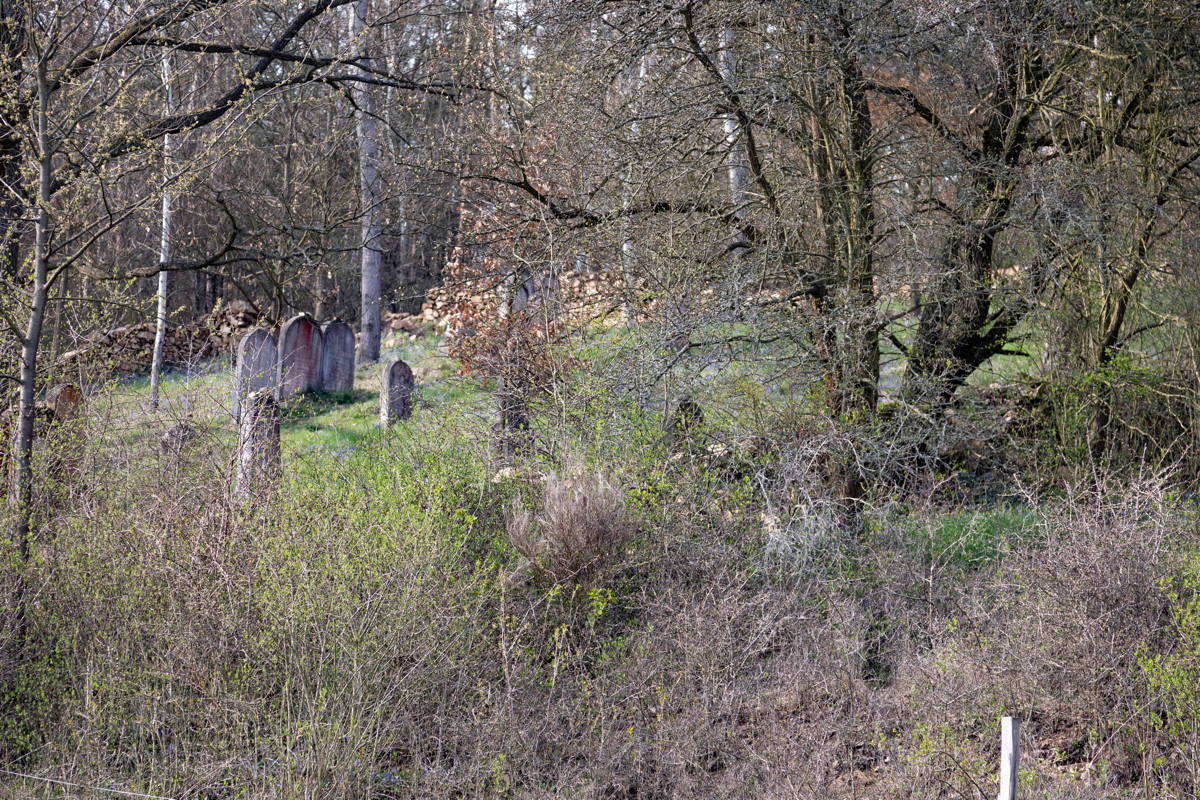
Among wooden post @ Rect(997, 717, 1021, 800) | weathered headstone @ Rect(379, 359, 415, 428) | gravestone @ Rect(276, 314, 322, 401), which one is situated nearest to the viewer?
wooden post @ Rect(997, 717, 1021, 800)

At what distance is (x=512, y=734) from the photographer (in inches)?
179

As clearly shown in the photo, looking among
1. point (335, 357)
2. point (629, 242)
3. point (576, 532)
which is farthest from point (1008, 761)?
point (335, 357)

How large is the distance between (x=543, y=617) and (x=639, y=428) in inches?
62.2

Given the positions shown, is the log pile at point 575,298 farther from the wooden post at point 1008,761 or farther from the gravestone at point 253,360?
the wooden post at point 1008,761

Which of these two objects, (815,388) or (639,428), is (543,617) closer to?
(639,428)

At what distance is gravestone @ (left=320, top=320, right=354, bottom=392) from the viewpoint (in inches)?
518

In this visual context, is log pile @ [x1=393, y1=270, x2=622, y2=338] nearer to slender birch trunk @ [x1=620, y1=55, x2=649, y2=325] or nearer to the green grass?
slender birch trunk @ [x1=620, y1=55, x2=649, y2=325]

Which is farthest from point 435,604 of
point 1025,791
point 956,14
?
point 956,14

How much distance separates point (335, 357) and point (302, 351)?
0.48m

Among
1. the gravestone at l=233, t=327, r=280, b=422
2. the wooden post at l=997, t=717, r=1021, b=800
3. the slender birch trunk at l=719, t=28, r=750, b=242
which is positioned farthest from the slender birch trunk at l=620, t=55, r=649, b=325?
the wooden post at l=997, t=717, r=1021, b=800

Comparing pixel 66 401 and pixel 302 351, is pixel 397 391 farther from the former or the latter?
pixel 66 401

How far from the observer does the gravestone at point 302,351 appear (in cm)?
1266

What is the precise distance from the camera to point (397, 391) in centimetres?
993

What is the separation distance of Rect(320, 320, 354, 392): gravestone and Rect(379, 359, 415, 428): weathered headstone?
3354 millimetres
